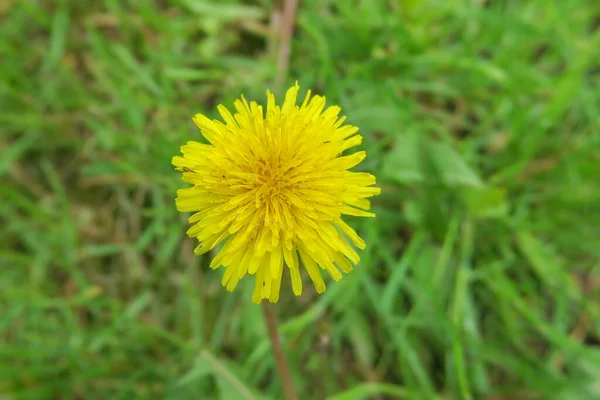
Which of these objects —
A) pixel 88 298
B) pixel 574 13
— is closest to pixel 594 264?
pixel 574 13

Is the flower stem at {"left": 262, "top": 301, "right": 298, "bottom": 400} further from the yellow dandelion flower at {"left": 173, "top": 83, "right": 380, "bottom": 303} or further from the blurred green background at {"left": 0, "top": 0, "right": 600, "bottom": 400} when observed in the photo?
the blurred green background at {"left": 0, "top": 0, "right": 600, "bottom": 400}

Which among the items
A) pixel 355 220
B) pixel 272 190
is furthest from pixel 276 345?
pixel 355 220

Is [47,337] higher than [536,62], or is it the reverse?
[536,62]

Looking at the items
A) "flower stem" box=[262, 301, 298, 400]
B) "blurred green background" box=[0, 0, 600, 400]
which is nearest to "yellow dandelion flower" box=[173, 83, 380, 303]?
"flower stem" box=[262, 301, 298, 400]

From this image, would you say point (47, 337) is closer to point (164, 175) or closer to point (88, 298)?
point (88, 298)

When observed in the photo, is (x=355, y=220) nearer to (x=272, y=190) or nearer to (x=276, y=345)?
(x=276, y=345)

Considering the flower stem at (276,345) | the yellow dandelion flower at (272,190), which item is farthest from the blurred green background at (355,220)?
the yellow dandelion flower at (272,190)
